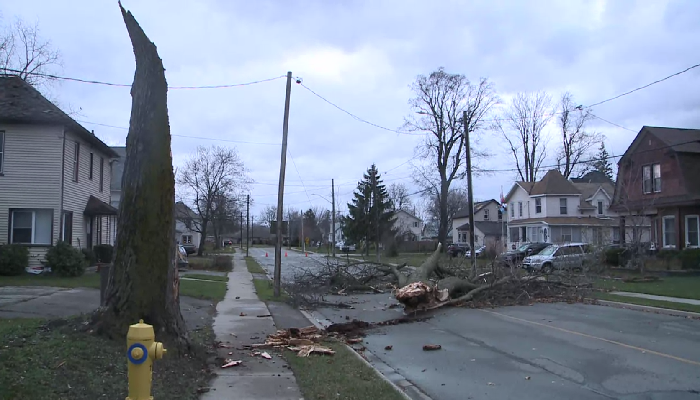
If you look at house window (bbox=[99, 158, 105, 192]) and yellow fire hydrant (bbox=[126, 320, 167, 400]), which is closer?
yellow fire hydrant (bbox=[126, 320, 167, 400])

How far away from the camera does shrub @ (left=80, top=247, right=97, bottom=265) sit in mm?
26125

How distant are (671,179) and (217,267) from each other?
88.6ft

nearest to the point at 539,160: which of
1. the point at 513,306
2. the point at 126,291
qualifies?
the point at 513,306

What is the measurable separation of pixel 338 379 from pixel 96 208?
22.9 metres

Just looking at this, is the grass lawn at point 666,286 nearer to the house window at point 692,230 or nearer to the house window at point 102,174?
the house window at point 692,230

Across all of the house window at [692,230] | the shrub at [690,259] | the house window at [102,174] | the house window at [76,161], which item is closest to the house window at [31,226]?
the house window at [76,161]

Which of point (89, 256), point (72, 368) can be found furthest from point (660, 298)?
point (89, 256)

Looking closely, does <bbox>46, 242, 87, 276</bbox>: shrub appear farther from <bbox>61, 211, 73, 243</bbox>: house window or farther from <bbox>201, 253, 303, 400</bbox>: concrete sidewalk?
<bbox>201, 253, 303, 400</bbox>: concrete sidewalk

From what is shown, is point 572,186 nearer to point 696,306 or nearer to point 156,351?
point 696,306

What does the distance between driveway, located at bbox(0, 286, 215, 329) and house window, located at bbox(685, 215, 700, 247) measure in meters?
26.7

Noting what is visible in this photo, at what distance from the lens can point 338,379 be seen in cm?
790

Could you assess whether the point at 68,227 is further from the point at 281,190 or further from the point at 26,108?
the point at 281,190

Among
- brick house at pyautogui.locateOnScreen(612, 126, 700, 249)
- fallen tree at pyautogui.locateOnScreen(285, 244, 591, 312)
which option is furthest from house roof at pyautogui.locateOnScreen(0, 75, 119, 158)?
→ brick house at pyautogui.locateOnScreen(612, 126, 700, 249)

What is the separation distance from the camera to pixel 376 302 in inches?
775
